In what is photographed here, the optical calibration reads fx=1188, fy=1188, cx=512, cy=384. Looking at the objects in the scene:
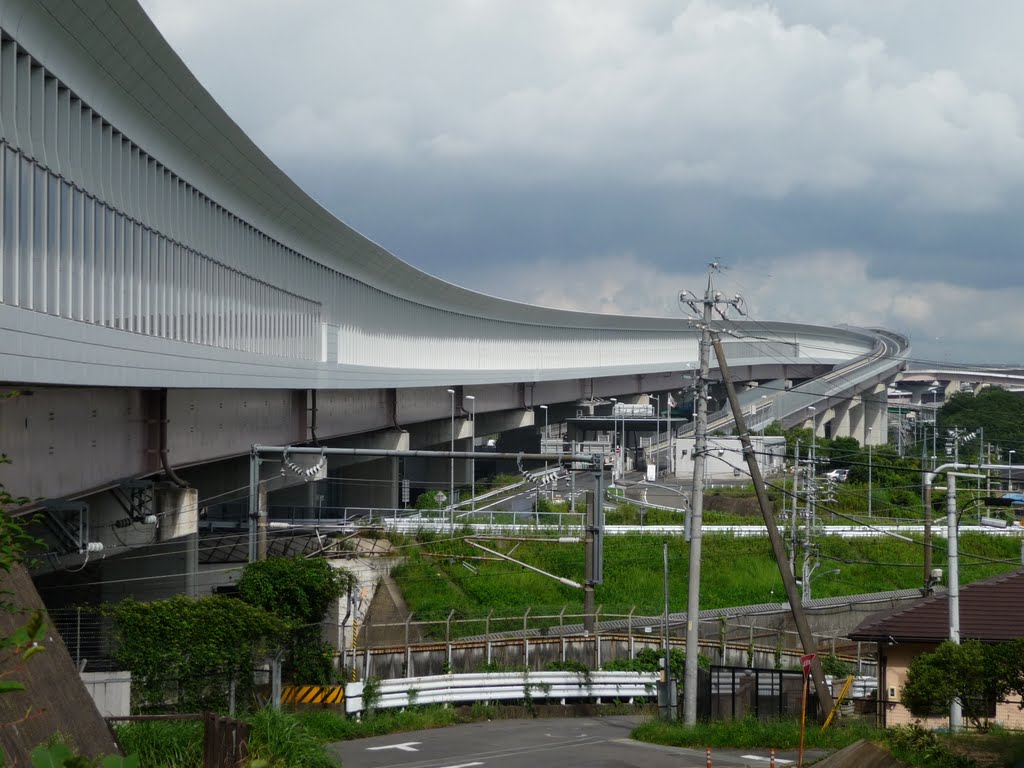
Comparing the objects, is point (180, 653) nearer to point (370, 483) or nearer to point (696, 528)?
point (696, 528)

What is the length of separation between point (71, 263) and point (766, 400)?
6698 cm

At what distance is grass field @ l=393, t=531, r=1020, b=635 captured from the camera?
35.4 metres

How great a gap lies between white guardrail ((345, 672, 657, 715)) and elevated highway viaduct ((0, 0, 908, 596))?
5.14m

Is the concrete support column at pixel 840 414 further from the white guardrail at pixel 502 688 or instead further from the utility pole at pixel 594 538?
the utility pole at pixel 594 538

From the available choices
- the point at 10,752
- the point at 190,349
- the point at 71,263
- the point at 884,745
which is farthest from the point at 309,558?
the point at 10,752

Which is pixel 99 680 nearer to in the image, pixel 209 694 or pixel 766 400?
pixel 209 694

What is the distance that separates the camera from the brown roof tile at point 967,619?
21.2 meters

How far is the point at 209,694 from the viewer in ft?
70.6

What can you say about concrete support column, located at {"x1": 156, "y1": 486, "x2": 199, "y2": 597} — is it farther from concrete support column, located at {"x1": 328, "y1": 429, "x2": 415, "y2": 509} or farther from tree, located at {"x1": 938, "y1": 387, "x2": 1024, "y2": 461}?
tree, located at {"x1": 938, "y1": 387, "x2": 1024, "y2": 461}

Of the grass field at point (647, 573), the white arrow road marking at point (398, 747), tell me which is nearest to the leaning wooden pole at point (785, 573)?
the white arrow road marking at point (398, 747)

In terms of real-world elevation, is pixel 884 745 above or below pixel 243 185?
below

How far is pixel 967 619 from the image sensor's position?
21750 millimetres

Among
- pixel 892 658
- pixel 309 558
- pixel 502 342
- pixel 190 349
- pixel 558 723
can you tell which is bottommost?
pixel 558 723

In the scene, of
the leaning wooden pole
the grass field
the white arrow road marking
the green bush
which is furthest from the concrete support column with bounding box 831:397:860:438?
the green bush
